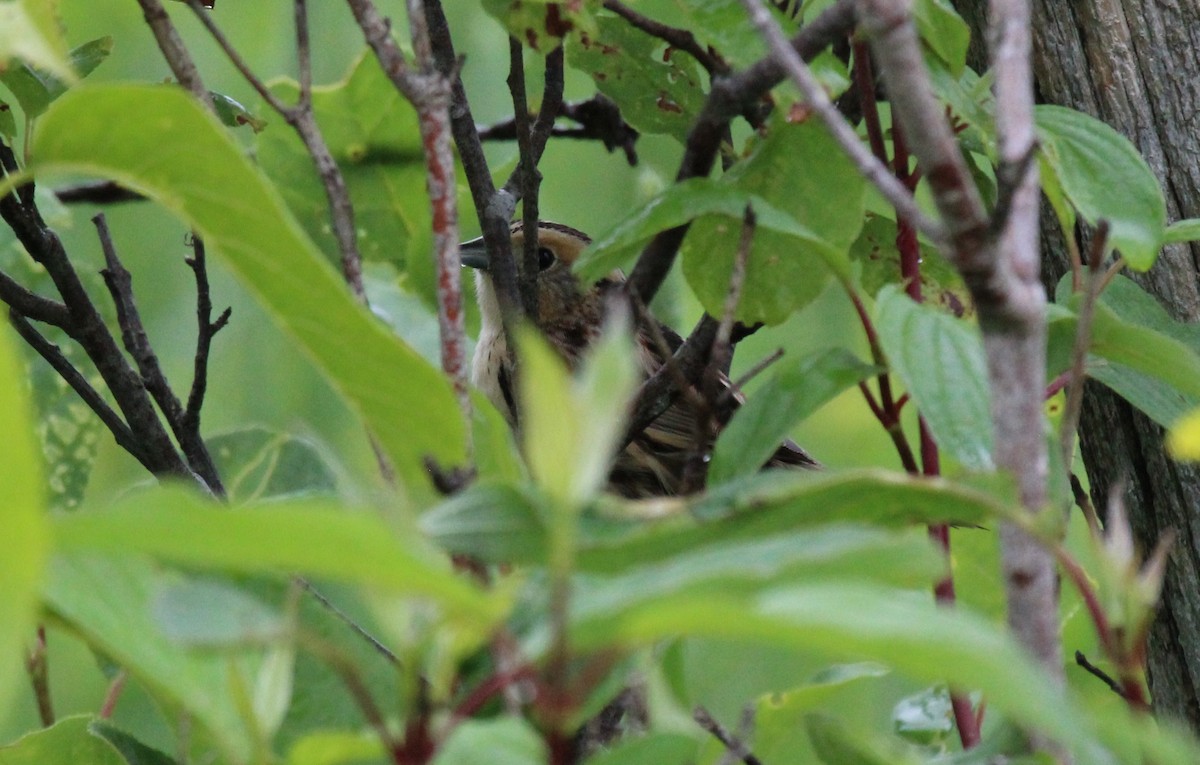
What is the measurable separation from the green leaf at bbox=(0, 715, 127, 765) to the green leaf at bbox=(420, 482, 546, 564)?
0.65 metres

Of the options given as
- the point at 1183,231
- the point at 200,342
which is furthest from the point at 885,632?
the point at 200,342

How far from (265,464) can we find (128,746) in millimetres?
798

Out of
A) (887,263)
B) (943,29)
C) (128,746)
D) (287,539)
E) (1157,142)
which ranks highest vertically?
(943,29)

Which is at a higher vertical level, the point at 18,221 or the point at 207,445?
the point at 18,221

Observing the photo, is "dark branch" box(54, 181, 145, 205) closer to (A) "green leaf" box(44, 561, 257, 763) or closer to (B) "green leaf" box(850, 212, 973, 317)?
(B) "green leaf" box(850, 212, 973, 317)

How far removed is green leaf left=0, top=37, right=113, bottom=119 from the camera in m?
1.96

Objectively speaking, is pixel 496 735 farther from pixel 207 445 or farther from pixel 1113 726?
pixel 207 445

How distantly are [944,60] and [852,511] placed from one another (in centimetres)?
78

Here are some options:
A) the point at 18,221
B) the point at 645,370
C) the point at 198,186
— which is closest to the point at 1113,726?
the point at 198,186

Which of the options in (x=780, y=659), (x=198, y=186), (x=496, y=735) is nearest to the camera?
(x=496, y=735)

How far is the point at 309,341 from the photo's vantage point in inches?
43.7

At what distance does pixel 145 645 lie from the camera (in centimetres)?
101

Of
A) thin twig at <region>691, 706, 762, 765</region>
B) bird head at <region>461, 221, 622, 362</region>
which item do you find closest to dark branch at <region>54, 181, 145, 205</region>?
thin twig at <region>691, 706, 762, 765</region>

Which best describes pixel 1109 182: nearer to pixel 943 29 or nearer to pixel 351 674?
pixel 943 29
